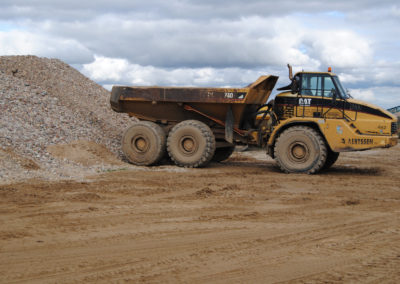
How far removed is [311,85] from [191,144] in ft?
11.4

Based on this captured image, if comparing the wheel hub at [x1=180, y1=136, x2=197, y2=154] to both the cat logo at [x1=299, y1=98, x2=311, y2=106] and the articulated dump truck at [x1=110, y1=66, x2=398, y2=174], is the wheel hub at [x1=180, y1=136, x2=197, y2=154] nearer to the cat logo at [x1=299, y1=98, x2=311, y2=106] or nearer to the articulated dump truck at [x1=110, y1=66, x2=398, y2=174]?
the articulated dump truck at [x1=110, y1=66, x2=398, y2=174]

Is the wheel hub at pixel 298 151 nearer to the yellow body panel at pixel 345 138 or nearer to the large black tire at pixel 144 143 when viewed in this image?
the yellow body panel at pixel 345 138

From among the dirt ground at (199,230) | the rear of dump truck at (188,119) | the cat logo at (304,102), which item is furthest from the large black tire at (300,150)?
the rear of dump truck at (188,119)

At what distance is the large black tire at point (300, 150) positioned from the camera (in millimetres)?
12516

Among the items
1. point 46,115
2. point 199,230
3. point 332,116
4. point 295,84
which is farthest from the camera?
point 46,115

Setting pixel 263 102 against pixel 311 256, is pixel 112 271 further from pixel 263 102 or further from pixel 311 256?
pixel 263 102

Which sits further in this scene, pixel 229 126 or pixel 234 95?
pixel 229 126

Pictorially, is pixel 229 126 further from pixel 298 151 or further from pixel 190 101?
pixel 298 151

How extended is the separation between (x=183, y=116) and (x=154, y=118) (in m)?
0.88

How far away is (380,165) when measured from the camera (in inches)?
602

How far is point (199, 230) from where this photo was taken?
23.0 ft

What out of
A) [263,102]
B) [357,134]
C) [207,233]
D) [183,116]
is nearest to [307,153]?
[357,134]

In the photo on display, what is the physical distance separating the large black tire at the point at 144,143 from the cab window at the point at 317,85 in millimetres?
4024

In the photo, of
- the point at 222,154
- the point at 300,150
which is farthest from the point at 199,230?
the point at 222,154
